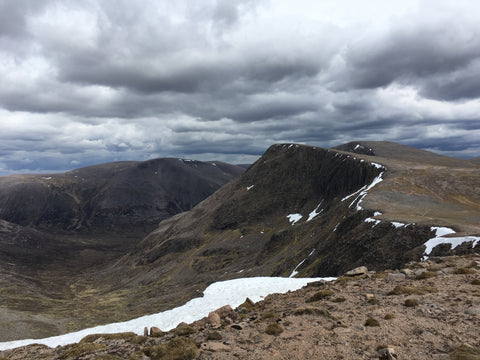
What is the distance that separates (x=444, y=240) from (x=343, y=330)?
2857 centimetres

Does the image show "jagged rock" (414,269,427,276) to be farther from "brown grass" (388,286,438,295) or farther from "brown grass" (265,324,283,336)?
"brown grass" (265,324,283,336)

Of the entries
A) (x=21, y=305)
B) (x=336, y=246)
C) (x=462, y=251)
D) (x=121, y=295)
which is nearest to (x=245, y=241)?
(x=121, y=295)

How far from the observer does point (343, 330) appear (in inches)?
510

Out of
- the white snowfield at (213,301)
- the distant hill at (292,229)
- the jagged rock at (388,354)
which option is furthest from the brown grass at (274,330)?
the distant hill at (292,229)

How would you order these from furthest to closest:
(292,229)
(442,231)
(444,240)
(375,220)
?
(292,229) < (375,220) < (442,231) < (444,240)

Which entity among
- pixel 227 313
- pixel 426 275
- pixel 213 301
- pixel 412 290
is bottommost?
pixel 213 301

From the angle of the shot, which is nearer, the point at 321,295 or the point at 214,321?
the point at 214,321

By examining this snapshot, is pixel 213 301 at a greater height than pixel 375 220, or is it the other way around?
pixel 375 220

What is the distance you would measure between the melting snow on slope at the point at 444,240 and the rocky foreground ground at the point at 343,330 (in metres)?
14.6

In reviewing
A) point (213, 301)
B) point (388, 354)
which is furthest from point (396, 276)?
point (213, 301)

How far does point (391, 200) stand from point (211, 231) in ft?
343

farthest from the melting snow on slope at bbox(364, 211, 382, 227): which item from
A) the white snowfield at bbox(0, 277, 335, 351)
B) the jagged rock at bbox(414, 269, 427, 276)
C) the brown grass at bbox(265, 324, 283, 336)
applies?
the brown grass at bbox(265, 324, 283, 336)

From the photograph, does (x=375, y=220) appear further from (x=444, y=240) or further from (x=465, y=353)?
(x=465, y=353)

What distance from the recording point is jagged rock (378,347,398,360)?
10.3m
